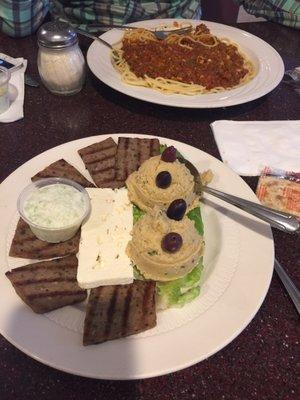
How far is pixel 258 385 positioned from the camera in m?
1.28

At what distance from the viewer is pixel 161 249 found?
141cm

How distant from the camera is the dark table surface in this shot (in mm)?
1256

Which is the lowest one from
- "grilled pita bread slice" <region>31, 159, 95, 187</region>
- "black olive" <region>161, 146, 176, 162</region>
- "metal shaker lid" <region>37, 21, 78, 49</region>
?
"grilled pita bread slice" <region>31, 159, 95, 187</region>

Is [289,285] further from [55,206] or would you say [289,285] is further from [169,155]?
[55,206]

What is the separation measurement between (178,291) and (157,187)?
0.44 metres

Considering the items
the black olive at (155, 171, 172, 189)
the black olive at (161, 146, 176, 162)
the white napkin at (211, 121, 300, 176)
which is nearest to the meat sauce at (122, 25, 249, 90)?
the white napkin at (211, 121, 300, 176)

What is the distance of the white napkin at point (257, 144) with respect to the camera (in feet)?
6.73

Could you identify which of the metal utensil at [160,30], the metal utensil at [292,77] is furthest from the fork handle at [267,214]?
the metal utensil at [160,30]

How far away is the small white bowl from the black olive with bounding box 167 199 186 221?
356 mm

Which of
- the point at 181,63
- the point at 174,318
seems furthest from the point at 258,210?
the point at 181,63

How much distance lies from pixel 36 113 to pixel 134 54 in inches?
30.5

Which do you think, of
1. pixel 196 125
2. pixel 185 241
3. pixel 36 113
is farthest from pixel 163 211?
pixel 36 113

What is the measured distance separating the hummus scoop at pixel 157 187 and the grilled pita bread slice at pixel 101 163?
0.15 metres

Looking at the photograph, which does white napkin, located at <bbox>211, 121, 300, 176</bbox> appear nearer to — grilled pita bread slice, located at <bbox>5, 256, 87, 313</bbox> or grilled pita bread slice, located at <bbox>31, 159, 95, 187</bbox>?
grilled pita bread slice, located at <bbox>31, 159, 95, 187</bbox>
